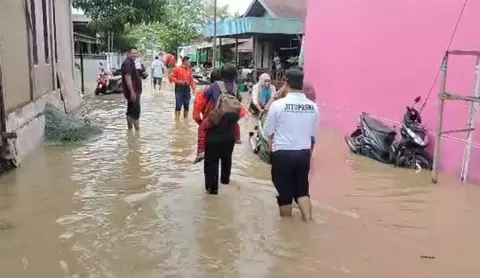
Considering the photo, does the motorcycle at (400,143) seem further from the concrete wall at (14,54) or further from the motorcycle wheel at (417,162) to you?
the concrete wall at (14,54)

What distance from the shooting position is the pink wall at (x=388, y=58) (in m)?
8.37

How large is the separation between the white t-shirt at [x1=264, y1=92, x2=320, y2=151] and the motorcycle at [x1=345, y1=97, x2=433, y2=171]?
3.63 m

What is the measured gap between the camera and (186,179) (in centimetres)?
793

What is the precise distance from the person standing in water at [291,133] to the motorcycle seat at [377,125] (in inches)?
166

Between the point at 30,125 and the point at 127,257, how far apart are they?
5.74m

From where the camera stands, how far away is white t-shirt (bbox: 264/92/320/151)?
18.4 feet

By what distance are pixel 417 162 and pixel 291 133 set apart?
153 inches

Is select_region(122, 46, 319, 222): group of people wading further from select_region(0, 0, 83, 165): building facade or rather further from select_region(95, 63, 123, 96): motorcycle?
select_region(95, 63, 123, 96): motorcycle

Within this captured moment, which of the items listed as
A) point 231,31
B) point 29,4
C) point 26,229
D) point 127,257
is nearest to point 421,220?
point 127,257

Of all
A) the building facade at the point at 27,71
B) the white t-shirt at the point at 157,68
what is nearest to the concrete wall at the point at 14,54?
the building facade at the point at 27,71

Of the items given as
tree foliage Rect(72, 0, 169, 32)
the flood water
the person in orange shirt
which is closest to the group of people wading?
the flood water

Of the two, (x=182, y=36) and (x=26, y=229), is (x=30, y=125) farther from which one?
(x=182, y=36)

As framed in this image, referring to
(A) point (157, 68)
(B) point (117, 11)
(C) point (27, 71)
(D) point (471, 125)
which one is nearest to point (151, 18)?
(B) point (117, 11)

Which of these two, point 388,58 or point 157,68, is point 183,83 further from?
point 157,68
